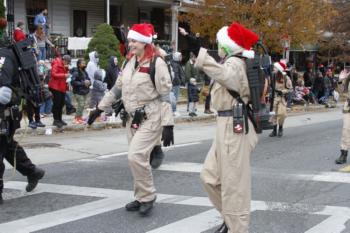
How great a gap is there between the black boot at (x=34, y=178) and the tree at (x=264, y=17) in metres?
15.8

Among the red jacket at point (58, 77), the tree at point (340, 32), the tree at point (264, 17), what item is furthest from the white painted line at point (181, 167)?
the tree at point (340, 32)

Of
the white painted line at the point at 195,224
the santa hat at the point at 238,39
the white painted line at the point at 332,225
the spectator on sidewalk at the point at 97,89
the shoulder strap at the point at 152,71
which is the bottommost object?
the white painted line at the point at 195,224

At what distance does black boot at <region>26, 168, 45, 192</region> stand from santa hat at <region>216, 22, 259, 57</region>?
329 centimetres

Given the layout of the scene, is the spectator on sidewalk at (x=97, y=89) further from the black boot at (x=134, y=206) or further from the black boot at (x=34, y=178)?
the black boot at (x=134, y=206)

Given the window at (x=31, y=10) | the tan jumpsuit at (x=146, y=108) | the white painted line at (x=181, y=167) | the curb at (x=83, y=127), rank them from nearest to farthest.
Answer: the tan jumpsuit at (x=146, y=108) → the white painted line at (x=181, y=167) → the curb at (x=83, y=127) → the window at (x=31, y=10)

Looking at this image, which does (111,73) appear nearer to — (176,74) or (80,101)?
(80,101)

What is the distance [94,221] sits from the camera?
6000mm

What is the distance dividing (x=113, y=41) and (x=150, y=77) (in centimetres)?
1406

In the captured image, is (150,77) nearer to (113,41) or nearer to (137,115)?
(137,115)

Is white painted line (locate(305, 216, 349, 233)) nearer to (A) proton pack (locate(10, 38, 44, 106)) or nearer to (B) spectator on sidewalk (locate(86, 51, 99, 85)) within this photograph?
(A) proton pack (locate(10, 38, 44, 106))

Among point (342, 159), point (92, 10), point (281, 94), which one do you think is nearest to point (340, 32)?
point (92, 10)

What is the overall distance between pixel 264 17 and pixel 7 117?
17.1 m

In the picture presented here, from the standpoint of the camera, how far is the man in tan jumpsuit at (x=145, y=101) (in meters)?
6.11

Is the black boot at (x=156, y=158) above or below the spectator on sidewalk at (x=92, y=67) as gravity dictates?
below
